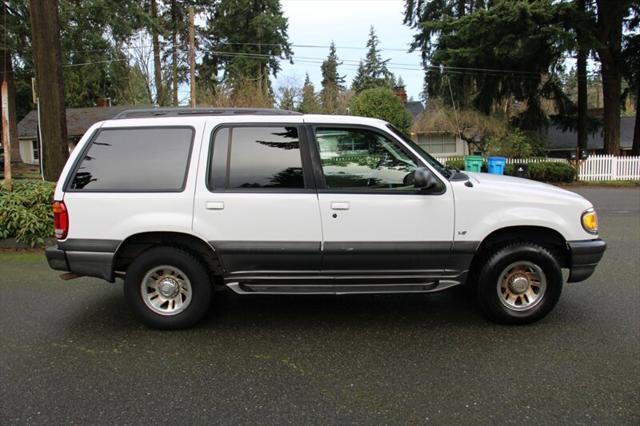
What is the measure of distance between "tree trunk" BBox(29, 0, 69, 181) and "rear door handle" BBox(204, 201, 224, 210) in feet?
20.5

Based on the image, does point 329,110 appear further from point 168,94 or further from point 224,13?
point 224,13

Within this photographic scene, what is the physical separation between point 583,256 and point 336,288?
2.19 meters

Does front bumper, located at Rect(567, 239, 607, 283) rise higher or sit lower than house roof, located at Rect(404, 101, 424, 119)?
lower

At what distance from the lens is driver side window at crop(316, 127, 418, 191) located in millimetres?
4438

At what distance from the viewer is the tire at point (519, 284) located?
447 centimetres

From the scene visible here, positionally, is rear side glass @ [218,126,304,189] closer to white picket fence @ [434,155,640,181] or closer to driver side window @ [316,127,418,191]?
driver side window @ [316,127,418,191]

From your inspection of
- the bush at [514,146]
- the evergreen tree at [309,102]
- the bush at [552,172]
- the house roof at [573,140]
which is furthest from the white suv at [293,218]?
the house roof at [573,140]

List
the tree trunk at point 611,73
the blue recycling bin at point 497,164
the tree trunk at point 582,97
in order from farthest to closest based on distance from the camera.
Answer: the tree trunk at point 582,97 → the tree trunk at point 611,73 → the blue recycling bin at point 497,164

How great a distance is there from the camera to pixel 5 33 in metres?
25.1

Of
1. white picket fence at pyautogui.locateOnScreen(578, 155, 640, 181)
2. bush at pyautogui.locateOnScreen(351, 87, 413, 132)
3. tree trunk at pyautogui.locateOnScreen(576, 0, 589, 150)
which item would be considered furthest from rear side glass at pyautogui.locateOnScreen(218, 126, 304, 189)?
tree trunk at pyautogui.locateOnScreen(576, 0, 589, 150)

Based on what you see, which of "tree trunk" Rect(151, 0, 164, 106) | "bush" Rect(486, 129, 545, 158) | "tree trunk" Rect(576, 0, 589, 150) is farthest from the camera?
"tree trunk" Rect(151, 0, 164, 106)

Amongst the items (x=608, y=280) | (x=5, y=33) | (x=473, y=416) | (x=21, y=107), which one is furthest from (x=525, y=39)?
(x=21, y=107)

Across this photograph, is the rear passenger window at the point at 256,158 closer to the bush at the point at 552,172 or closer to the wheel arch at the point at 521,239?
the wheel arch at the point at 521,239

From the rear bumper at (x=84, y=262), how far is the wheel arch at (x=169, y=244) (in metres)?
0.08
